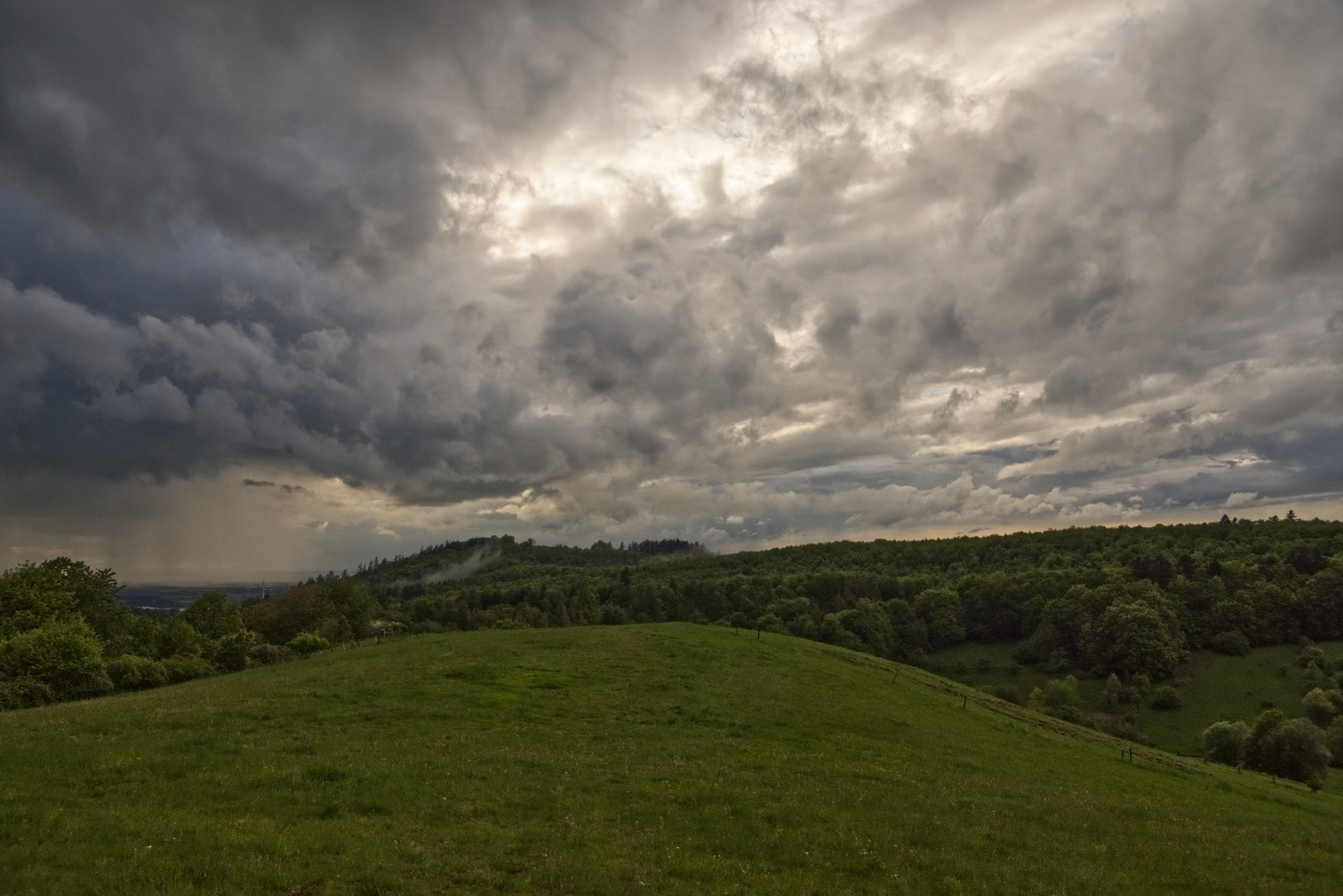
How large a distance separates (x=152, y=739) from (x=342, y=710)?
8.80 metres

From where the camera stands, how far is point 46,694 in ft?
142

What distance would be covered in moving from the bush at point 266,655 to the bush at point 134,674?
13182mm

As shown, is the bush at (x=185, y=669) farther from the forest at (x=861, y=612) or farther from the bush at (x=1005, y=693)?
the bush at (x=1005, y=693)

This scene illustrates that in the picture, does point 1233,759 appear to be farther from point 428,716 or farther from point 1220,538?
point 1220,538

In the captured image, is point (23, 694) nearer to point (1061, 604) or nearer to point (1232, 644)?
point (1061, 604)

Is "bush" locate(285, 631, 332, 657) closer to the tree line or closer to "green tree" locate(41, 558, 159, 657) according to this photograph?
the tree line

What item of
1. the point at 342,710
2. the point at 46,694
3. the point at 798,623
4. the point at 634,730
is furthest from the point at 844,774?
the point at 798,623

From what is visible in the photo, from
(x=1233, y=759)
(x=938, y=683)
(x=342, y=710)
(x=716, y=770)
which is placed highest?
(x=342, y=710)

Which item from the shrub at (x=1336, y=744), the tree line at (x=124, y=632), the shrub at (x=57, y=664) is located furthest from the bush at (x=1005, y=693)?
the shrub at (x=57, y=664)

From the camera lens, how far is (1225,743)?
233 ft

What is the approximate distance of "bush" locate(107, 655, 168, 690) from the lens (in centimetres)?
5103

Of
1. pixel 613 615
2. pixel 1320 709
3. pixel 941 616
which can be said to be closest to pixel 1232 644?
pixel 1320 709

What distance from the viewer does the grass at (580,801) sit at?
15867 mm

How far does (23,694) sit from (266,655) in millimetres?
26956
